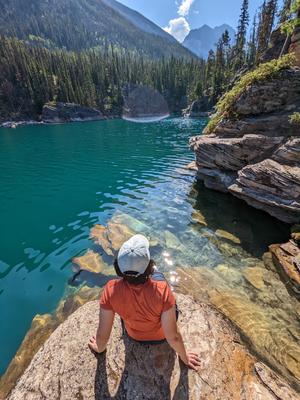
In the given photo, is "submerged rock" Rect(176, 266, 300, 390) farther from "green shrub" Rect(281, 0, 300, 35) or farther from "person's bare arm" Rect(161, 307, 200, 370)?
"green shrub" Rect(281, 0, 300, 35)

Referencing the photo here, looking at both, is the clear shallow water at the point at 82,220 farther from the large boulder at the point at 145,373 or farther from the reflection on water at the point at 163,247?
the large boulder at the point at 145,373

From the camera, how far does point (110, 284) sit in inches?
128

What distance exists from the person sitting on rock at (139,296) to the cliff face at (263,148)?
808 centimetres

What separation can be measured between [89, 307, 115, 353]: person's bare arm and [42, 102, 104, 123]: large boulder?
9805cm

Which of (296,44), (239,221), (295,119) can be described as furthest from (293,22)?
(239,221)

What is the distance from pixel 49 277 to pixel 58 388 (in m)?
5.12

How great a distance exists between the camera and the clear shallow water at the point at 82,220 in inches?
305

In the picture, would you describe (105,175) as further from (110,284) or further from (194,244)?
(110,284)

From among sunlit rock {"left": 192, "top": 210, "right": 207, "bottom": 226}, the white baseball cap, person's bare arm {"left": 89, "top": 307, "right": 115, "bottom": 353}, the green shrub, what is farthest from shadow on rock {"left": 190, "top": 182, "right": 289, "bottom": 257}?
the green shrub

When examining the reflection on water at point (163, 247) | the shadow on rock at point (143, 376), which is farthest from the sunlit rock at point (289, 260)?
the shadow on rock at point (143, 376)

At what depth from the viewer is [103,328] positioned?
137 inches

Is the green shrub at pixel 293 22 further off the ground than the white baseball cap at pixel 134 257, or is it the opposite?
the green shrub at pixel 293 22

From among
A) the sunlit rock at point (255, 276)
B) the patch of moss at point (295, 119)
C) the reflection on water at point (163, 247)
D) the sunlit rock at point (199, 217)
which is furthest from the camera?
the sunlit rock at point (199, 217)

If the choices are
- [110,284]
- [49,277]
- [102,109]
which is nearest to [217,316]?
[110,284]
